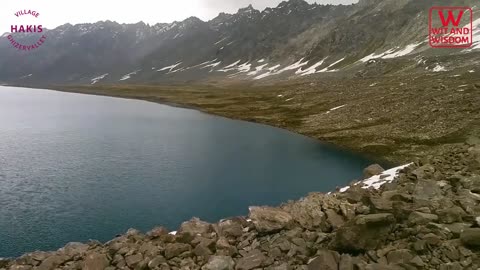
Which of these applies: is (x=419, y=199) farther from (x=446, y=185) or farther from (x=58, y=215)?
(x=58, y=215)

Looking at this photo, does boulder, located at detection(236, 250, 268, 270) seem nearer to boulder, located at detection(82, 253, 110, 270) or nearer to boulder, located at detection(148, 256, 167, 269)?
boulder, located at detection(148, 256, 167, 269)

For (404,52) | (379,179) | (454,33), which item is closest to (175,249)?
(379,179)

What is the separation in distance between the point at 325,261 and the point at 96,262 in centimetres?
1434

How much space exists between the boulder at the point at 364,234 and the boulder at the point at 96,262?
1402 centimetres

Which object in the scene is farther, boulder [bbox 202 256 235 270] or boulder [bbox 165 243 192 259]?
boulder [bbox 165 243 192 259]

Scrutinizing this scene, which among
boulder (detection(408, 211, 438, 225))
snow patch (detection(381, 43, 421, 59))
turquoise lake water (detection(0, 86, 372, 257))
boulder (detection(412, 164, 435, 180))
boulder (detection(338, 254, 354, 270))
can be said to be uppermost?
snow patch (detection(381, 43, 421, 59))

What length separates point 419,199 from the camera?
67.9ft

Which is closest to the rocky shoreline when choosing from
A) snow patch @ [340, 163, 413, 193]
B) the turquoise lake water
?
snow patch @ [340, 163, 413, 193]

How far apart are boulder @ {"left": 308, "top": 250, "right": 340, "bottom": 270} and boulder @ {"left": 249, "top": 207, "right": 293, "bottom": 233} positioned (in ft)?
17.7

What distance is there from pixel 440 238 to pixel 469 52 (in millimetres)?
149325

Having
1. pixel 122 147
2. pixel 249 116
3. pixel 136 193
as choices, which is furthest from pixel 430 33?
pixel 136 193

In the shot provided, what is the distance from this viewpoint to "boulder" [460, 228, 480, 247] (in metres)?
15.6

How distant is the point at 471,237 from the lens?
15.7m

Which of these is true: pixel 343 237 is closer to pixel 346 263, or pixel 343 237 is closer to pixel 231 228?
pixel 346 263
